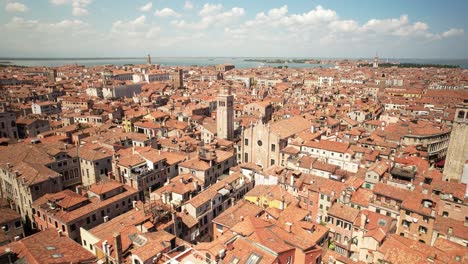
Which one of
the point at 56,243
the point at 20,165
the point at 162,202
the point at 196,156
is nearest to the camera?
the point at 56,243

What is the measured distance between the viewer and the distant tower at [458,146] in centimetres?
4938

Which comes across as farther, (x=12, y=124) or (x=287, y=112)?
(x=287, y=112)

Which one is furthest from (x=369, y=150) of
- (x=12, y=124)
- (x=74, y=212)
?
(x=12, y=124)

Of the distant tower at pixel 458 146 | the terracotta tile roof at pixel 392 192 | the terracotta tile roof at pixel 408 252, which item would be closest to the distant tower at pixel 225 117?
the terracotta tile roof at pixel 392 192

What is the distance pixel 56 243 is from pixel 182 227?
12698 millimetres

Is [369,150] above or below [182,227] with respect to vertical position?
above

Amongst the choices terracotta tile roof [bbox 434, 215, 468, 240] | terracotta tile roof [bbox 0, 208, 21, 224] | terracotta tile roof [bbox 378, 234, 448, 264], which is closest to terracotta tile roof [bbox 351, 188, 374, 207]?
terracotta tile roof [bbox 434, 215, 468, 240]

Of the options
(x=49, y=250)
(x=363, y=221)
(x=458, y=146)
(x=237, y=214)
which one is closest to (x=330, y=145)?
(x=458, y=146)

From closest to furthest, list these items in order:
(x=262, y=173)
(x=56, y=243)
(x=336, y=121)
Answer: (x=56, y=243) < (x=262, y=173) < (x=336, y=121)

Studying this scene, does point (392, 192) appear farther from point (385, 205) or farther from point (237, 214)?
point (237, 214)

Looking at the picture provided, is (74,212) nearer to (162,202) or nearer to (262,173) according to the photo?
(162,202)

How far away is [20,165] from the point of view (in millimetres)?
39969

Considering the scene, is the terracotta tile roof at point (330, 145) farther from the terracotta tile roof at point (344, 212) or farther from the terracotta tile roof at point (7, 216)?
the terracotta tile roof at point (7, 216)

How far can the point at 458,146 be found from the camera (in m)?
50.2
